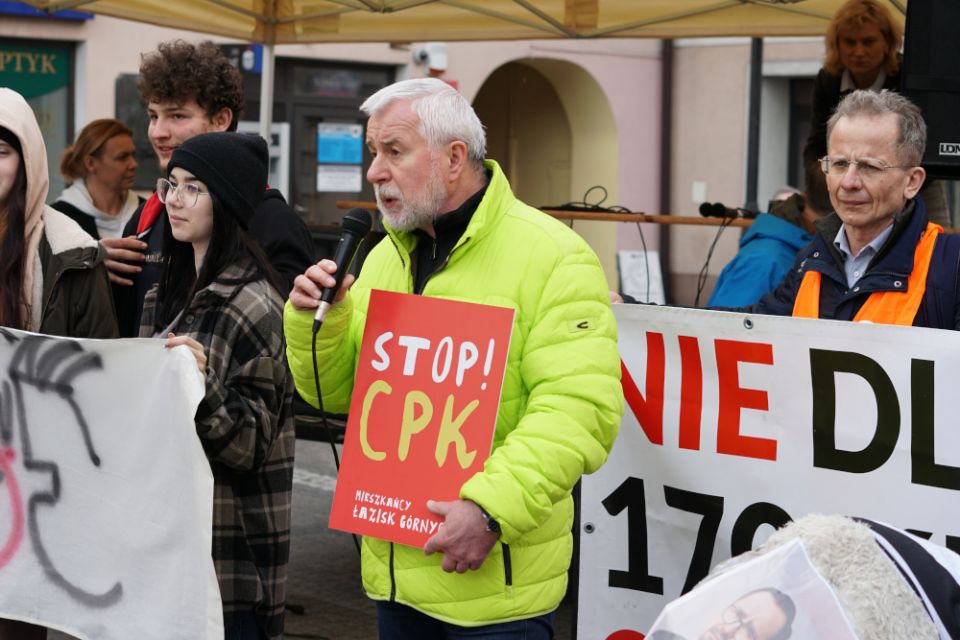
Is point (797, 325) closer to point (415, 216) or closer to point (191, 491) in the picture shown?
point (415, 216)

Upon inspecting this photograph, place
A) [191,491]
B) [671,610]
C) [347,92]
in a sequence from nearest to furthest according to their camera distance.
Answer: [671,610], [191,491], [347,92]

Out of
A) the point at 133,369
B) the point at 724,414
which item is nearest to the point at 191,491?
the point at 133,369

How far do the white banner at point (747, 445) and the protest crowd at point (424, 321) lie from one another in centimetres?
4

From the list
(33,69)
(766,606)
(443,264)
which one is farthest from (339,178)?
(766,606)

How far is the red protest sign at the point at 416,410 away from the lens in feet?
9.61

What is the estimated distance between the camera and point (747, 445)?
3682 mm

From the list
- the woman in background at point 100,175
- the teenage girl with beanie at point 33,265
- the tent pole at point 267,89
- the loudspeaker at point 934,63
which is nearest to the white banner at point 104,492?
the teenage girl with beanie at point 33,265

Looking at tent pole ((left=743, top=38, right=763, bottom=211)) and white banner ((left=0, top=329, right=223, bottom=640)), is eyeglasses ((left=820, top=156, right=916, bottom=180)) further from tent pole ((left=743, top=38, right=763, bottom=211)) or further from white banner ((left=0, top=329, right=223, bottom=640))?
tent pole ((left=743, top=38, right=763, bottom=211))

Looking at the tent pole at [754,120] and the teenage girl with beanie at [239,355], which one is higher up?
the tent pole at [754,120]

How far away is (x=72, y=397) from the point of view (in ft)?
11.5

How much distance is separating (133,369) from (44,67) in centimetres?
1176

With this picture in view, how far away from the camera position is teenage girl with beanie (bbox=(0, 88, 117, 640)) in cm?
371

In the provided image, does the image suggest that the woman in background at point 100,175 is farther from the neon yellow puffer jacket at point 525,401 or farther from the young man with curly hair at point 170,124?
the neon yellow puffer jacket at point 525,401

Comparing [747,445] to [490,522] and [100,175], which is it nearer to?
[490,522]
